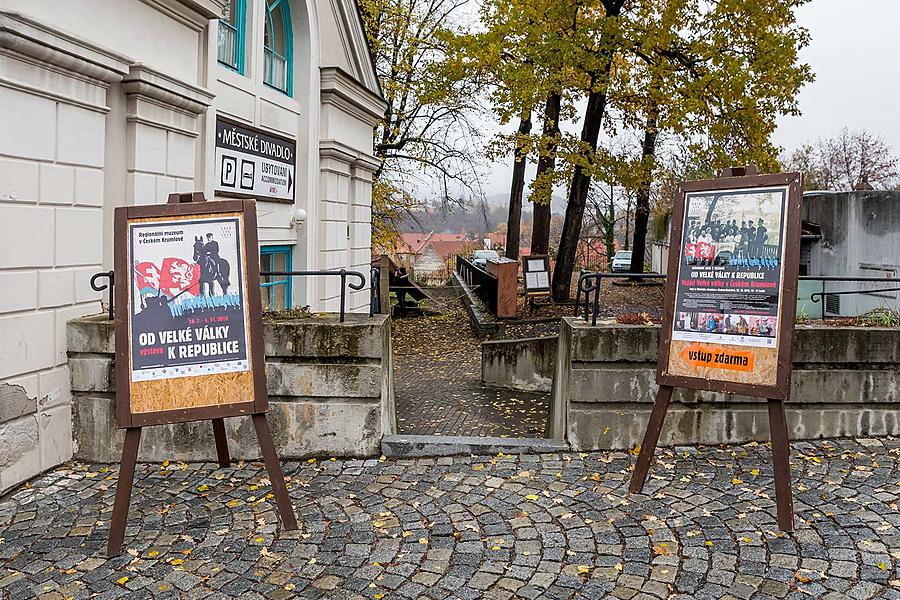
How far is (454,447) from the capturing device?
19.6 feet

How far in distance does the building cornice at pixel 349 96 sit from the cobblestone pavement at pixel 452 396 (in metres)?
4.73

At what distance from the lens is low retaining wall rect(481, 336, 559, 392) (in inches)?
459

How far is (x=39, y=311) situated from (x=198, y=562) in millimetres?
2690

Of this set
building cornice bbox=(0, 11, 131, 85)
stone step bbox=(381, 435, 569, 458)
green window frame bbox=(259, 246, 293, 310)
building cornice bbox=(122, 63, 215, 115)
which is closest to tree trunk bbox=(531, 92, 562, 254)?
green window frame bbox=(259, 246, 293, 310)

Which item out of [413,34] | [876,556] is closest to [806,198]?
[413,34]

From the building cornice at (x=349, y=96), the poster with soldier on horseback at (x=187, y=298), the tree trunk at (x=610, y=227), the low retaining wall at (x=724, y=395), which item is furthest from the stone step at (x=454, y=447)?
the tree trunk at (x=610, y=227)

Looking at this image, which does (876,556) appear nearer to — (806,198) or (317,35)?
(317,35)

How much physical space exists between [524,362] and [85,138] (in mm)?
7626

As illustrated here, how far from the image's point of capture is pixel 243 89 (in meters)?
8.74

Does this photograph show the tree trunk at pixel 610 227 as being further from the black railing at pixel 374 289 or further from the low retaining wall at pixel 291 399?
the low retaining wall at pixel 291 399

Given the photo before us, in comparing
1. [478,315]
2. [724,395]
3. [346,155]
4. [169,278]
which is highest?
[346,155]

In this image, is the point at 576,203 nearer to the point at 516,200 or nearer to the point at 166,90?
the point at 516,200

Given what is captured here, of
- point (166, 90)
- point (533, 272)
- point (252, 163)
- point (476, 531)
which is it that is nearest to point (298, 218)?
point (252, 163)

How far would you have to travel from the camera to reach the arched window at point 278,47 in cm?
980
